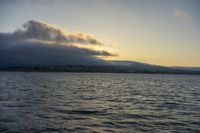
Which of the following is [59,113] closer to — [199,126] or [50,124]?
[50,124]

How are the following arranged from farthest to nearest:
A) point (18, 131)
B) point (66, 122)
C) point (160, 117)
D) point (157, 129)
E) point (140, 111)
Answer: point (140, 111), point (160, 117), point (66, 122), point (157, 129), point (18, 131)

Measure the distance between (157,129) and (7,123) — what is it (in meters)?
11.9

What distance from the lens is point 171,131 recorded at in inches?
Result: 919

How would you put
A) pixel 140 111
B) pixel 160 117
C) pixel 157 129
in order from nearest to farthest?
1. pixel 157 129
2. pixel 160 117
3. pixel 140 111

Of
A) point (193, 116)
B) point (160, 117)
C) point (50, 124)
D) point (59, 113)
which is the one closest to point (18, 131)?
point (50, 124)

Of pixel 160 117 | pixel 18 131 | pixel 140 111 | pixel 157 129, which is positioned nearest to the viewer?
pixel 18 131

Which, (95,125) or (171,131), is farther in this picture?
(95,125)

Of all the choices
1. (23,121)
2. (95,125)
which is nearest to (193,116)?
(95,125)

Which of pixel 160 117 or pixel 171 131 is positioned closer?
pixel 171 131

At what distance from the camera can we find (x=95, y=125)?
981 inches

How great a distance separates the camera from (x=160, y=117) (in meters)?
29.9

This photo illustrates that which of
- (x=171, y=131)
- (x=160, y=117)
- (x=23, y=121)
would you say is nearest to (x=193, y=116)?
(x=160, y=117)

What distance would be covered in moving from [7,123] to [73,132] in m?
6.18

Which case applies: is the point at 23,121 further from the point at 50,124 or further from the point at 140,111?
the point at 140,111
